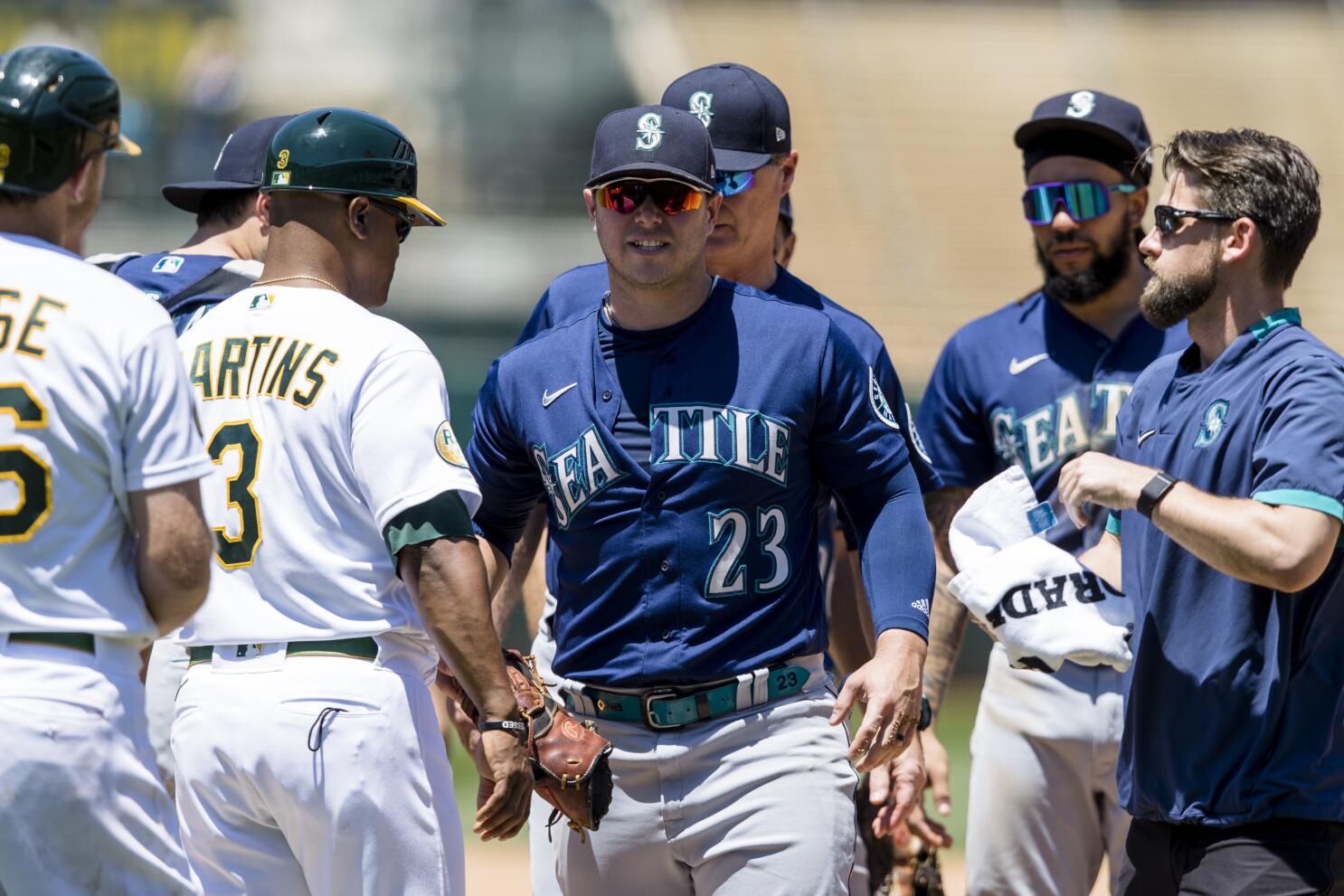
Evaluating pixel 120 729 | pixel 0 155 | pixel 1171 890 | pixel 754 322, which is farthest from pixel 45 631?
pixel 1171 890

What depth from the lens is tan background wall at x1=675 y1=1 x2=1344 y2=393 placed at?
66.4 feet

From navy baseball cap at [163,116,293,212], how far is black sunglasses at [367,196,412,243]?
1167 mm

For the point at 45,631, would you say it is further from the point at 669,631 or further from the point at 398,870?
the point at 669,631

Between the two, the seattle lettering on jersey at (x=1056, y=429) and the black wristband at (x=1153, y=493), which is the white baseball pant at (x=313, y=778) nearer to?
the black wristband at (x=1153, y=493)

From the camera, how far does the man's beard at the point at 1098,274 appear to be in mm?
5289

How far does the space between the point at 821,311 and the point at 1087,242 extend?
1405mm

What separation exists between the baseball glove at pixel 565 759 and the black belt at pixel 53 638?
906mm

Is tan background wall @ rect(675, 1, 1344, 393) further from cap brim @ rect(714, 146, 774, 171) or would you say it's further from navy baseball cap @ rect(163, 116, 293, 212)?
cap brim @ rect(714, 146, 774, 171)

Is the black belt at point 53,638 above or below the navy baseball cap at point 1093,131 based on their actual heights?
below

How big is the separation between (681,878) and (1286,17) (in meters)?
22.4

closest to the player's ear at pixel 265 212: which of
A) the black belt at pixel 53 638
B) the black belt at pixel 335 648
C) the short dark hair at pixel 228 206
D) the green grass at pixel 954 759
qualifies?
the short dark hair at pixel 228 206

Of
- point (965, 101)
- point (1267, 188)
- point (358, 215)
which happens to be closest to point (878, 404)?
point (1267, 188)

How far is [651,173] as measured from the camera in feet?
12.7

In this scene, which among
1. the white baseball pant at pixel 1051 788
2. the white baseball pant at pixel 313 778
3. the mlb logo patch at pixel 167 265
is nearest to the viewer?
the white baseball pant at pixel 313 778
